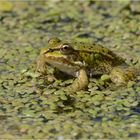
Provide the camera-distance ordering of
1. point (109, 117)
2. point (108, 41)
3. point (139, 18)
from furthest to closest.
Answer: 1. point (139, 18)
2. point (108, 41)
3. point (109, 117)

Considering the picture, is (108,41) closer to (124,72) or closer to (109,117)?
(124,72)

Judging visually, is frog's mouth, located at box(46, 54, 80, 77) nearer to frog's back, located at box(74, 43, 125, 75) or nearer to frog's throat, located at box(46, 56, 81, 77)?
frog's throat, located at box(46, 56, 81, 77)

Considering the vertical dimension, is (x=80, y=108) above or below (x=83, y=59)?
below

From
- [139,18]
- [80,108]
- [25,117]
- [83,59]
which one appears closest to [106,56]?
[83,59]

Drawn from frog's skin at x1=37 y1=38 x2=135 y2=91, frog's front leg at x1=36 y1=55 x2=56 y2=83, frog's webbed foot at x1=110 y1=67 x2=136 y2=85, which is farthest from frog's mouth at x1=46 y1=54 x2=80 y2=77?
frog's webbed foot at x1=110 y1=67 x2=136 y2=85

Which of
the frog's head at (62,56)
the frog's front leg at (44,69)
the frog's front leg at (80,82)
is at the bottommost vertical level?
the frog's front leg at (80,82)

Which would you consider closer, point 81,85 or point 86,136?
point 86,136

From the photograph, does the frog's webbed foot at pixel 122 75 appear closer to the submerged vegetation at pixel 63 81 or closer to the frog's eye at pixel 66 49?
the submerged vegetation at pixel 63 81

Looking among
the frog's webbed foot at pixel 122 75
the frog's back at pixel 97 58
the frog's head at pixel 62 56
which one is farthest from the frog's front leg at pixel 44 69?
the frog's webbed foot at pixel 122 75
